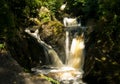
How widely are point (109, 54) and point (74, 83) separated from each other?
213 cm

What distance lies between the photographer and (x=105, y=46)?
1320 cm

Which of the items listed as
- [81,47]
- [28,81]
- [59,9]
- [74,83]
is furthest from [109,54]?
[59,9]

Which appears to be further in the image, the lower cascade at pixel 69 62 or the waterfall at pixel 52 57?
the waterfall at pixel 52 57

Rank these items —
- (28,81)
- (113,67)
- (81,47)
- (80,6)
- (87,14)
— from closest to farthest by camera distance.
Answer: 1. (28,81)
2. (113,67)
3. (81,47)
4. (87,14)
5. (80,6)

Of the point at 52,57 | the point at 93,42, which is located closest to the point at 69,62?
the point at 52,57

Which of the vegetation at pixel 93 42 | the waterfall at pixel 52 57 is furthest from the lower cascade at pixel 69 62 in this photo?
the vegetation at pixel 93 42

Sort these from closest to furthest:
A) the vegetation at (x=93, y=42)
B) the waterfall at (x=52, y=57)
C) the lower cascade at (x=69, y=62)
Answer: the vegetation at (x=93, y=42)
the lower cascade at (x=69, y=62)
the waterfall at (x=52, y=57)

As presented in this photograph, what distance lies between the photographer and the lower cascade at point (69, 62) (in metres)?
14.2

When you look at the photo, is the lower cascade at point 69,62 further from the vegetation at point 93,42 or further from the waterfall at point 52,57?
the vegetation at point 93,42

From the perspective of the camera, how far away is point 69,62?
56.0ft

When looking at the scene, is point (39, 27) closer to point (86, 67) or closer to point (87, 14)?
point (87, 14)

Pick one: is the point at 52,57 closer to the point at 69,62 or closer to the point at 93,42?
the point at 69,62

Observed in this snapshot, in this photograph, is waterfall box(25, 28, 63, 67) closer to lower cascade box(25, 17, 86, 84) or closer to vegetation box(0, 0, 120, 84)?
lower cascade box(25, 17, 86, 84)

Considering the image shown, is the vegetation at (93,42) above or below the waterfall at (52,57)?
above
